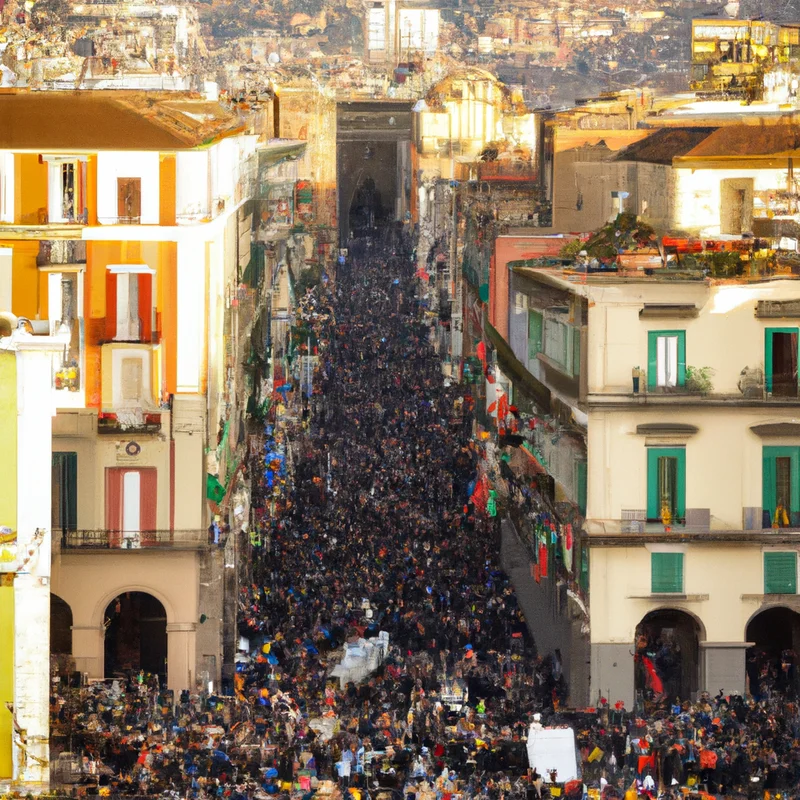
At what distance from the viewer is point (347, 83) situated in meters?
28.5

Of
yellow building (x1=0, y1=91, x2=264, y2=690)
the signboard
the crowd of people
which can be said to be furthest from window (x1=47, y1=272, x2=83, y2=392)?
the signboard

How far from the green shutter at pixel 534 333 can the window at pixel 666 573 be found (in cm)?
296

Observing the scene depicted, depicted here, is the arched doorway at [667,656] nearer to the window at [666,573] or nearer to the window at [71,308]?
the window at [666,573]

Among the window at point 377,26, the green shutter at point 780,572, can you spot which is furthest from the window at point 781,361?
the window at point 377,26

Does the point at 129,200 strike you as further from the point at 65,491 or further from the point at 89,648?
the point at 89,648

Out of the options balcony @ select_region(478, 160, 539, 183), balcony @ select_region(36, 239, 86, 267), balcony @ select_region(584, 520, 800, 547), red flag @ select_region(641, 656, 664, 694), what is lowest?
red flag @ select_region(641, 656, 664, 694)

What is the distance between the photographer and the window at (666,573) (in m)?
15.8

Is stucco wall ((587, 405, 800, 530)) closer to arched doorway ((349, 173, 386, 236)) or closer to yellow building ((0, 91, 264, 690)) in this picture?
yellow building ((0, 91, 264, 690))

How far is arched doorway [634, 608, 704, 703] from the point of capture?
15570 millimetres

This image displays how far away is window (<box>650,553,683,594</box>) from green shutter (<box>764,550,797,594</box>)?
0.76 m

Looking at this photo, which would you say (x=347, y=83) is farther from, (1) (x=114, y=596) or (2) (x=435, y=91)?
(1) (x=114, y=596)

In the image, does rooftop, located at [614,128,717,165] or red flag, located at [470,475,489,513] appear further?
red flag, located at [470,475,489,513]

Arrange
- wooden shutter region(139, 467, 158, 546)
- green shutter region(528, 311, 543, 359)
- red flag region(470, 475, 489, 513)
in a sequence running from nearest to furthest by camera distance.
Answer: wooden shutter region(139, 467, 158, 546), green shutter region(528, 311, 543, 359), red flag region(470, 475, 489, 513)

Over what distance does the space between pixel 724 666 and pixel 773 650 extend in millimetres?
522
